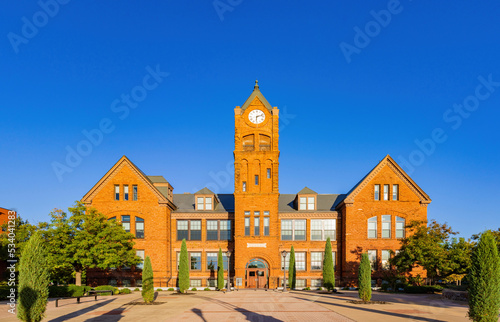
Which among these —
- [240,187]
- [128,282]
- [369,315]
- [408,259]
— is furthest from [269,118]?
[369,315]

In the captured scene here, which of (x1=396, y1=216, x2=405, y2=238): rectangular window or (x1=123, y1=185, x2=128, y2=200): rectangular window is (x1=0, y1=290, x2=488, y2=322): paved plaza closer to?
(x1=396, y1=216, x2=405, y2=238): rectangular window

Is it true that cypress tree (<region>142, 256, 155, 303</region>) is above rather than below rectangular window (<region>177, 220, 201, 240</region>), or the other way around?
below

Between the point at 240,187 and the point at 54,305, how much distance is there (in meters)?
24.7

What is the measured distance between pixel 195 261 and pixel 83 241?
1623 centimetres

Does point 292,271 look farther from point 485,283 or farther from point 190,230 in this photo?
point 485,283

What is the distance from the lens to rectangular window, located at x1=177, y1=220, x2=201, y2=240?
5241 cm

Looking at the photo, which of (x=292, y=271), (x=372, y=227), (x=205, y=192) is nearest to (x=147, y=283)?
(x=292, y=271)

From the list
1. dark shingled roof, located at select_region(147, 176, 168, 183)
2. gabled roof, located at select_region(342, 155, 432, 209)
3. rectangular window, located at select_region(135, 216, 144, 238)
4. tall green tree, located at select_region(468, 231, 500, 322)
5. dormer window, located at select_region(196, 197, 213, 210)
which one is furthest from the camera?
dark shingled roof, located at select_region(147, 176, 168, 183)

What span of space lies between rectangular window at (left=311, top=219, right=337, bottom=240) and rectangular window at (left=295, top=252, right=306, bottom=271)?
8.27ft

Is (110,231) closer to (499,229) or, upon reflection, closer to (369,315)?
(369,315)

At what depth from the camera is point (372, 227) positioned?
49.9 metres

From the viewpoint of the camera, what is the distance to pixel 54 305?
1208 inches

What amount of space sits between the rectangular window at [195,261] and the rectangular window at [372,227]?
2090 cm

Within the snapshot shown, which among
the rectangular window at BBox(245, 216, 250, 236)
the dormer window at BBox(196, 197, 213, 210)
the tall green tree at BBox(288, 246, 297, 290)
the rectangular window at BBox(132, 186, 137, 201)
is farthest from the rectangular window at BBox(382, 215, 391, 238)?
the rectangular window at BBox(132, 186, 137, 201)
